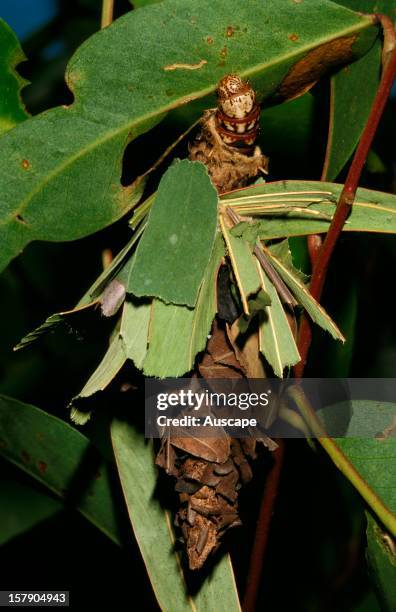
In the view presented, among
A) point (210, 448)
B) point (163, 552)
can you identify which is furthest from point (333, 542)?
point (210, 448)

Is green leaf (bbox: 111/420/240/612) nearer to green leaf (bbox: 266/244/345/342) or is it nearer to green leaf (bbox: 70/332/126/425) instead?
green leaf (bbox: 70/332/126/425)

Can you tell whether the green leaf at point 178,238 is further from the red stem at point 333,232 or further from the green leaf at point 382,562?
the green leaf at point 382,562

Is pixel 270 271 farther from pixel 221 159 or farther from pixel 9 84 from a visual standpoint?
pixel 9 84

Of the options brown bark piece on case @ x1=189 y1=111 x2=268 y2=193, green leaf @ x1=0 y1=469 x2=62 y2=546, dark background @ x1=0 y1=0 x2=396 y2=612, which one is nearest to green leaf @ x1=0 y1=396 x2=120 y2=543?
dark background @ x1=0 y1=0 x2=396 y2=612

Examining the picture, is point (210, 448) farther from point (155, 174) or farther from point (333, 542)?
point (333, 542)

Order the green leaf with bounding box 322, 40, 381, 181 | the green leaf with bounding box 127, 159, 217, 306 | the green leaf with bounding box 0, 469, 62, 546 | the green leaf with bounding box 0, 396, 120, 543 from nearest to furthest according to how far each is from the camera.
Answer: the green leaf with bounding box 127, 159, 217, 306
the green leaf with bounding box 322, 40, 381, 181
the green leaf with bounding box 0, 396, 120, 543
the green leaf with bounding box 0, 469, 62, 546

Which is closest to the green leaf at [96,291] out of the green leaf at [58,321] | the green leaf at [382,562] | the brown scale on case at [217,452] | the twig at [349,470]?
the green leaf at [58,321]
